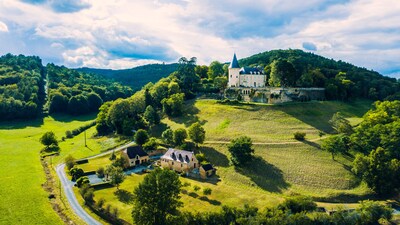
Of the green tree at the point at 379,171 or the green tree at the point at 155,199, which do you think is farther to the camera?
the green tree at the point at 379,171

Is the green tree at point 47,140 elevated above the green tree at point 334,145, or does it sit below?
below

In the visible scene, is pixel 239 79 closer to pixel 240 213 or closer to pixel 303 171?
pixel 303 171

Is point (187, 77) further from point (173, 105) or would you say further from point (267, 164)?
point (267, 164)

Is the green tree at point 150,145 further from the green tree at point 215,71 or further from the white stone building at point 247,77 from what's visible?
the green tree at point 215,71

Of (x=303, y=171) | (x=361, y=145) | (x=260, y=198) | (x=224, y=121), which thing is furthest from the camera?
(x=224, y=121)

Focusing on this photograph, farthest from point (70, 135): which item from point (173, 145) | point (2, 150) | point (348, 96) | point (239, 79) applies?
point (348, 96)

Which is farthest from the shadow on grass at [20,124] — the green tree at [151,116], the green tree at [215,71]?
the green tree at [215,71]

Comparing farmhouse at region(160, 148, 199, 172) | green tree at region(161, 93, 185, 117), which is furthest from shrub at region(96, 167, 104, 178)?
green tree at region(161, 93, 185, 117)

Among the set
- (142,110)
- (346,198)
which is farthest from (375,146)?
(142,110)
